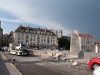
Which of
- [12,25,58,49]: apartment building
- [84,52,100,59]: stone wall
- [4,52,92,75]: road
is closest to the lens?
[4,52,92,75]: road

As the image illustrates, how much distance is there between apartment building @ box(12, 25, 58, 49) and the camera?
102m

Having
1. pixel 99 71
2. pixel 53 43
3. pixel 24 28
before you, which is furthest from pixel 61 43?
pixel 99 71

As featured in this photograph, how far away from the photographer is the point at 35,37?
108750 millimetres

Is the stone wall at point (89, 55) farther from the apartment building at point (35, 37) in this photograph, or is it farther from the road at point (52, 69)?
the apartment building at point (35, 37)

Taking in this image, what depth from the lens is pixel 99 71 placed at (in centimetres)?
581

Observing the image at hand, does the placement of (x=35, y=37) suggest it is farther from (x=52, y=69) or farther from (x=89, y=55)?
(x=52, y=69)

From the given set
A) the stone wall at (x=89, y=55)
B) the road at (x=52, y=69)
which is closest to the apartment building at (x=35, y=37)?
the stone wall at (x=89, y=55)

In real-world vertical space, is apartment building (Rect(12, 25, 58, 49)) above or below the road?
above

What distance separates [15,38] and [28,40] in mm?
9650

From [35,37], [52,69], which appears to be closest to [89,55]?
[52,69]

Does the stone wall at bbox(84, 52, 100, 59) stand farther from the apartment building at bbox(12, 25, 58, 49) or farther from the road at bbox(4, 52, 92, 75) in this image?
the apartment building at bbox(12, 25, 58, 49)

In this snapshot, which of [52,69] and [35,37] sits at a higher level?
[35,37]

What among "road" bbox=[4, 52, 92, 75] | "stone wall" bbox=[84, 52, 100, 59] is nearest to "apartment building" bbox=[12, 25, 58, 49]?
"stone wall" bbox=[84, 52, 100, 59]

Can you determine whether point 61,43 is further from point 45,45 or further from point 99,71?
point 99,71
